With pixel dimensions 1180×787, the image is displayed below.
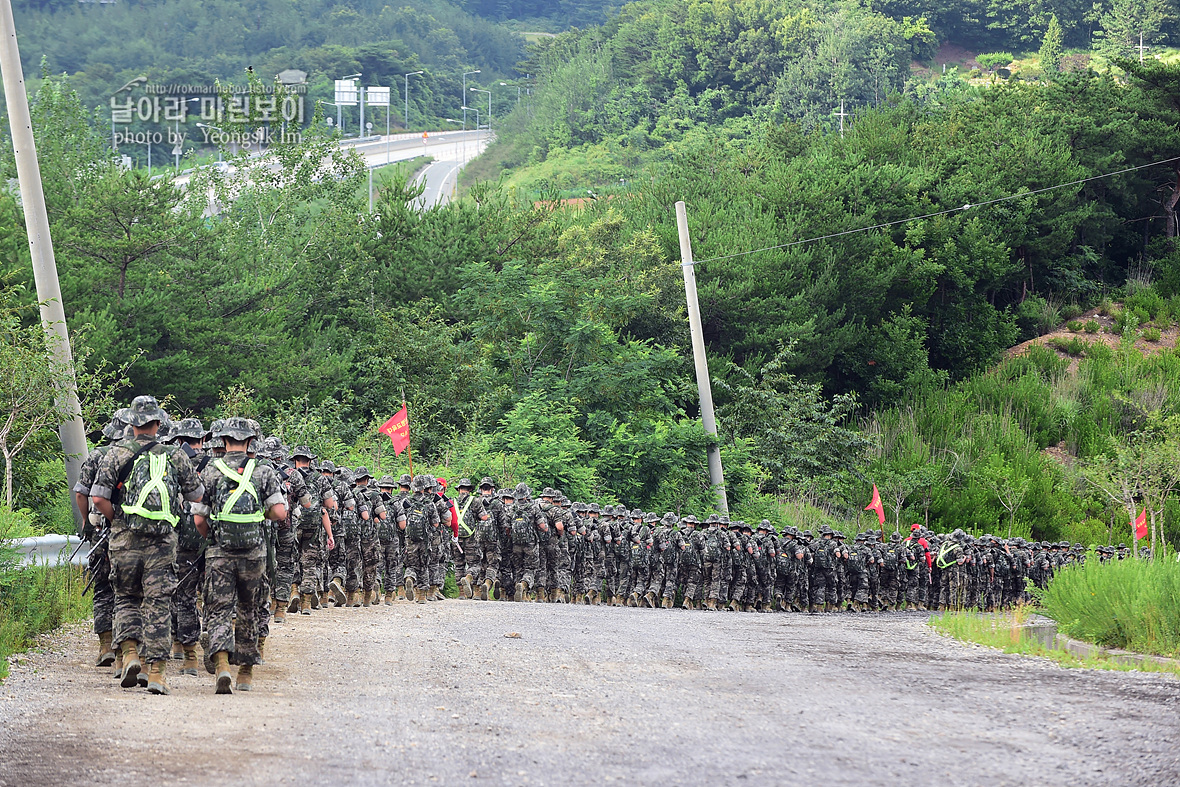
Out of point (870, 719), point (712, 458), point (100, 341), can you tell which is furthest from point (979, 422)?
point (870, 719)

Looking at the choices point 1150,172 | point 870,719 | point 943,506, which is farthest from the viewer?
point 1150,172

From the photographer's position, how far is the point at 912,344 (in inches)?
2219

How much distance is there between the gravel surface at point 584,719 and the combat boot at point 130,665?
0.25 metres

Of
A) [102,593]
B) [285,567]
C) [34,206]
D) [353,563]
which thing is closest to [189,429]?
[102,593]

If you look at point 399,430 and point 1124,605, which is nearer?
point 1124,605

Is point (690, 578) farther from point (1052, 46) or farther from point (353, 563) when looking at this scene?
point (1052, 46)

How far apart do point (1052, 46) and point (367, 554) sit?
378ft

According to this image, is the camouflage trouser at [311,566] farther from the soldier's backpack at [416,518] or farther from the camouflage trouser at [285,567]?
the soldier's backpack at [416,518]

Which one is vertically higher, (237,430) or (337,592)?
(237,430)

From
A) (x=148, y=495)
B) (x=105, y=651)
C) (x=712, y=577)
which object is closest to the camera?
(x=148, y=495)

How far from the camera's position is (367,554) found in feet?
63.1

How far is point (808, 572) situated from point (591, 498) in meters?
5.45

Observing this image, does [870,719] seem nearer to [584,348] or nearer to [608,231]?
[584,348]

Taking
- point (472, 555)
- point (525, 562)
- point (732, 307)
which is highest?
point (732, 307)
